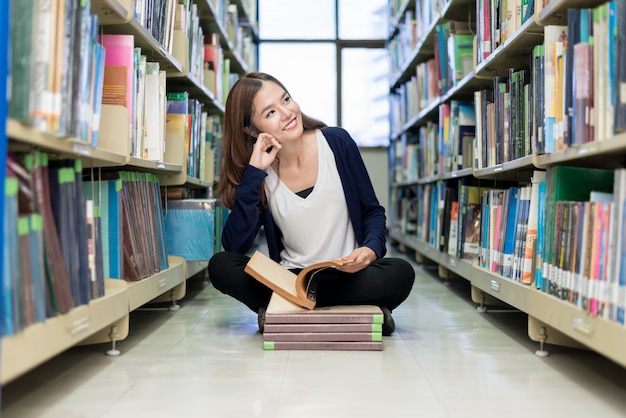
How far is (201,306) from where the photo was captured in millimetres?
2879

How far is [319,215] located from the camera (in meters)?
2.32

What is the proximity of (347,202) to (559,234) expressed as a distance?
789mm

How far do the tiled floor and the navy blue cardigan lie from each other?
32 cm

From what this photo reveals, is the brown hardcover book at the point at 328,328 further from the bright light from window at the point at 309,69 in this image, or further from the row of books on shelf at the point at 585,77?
the bright light from window at the point at 309,69

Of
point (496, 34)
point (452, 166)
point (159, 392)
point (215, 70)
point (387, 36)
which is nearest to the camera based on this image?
point (159, 392)

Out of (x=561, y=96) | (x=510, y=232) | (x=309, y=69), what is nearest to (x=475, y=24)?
(x=510, y=232)

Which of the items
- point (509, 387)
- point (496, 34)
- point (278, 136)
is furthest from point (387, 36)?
point (509, 387)

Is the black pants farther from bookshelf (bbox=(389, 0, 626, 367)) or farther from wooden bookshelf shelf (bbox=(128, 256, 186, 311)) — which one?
bookshelf (bbox=(389, 0, 626, 367))

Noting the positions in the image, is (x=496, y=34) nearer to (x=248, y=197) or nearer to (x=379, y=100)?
(x=248, y=197)

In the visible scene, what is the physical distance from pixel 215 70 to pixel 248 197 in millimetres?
1700

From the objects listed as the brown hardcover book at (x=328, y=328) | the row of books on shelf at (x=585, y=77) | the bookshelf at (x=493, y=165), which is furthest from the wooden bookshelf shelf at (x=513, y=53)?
the brown hardcover book at (x=328, y=328)

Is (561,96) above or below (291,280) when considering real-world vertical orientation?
above

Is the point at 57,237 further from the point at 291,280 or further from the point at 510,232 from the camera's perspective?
the point at 510,232

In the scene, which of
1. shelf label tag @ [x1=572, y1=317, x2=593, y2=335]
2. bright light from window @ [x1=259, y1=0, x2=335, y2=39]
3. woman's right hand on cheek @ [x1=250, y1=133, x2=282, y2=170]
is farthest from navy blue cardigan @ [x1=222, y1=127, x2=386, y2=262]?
bright light from window @ [x1=259, y1=0, x2=335, y2=39]
